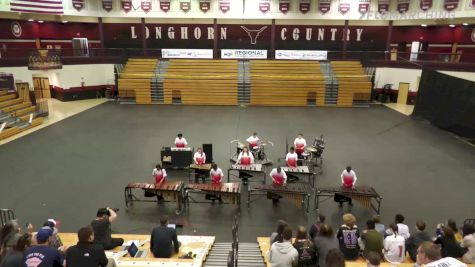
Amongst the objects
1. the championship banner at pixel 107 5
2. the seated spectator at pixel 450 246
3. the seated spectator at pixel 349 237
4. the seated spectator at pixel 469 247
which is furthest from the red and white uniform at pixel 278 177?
the championship banner at pixel 107 5

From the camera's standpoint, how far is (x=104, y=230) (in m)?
7.38

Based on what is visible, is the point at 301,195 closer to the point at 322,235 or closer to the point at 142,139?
the point at 322,235

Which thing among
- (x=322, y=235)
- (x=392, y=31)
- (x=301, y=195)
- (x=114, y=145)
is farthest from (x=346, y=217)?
(x=392, y=31)

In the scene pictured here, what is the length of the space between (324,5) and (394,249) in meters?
24.6

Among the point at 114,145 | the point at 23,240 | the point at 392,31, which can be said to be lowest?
the point at 114,145

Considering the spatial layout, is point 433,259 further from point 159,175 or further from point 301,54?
point 301,54

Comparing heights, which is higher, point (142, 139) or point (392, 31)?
point (392, 31)

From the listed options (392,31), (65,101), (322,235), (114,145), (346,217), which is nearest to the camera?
(322,235)

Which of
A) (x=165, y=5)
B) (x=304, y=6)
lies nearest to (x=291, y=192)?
(x=304, y=6)

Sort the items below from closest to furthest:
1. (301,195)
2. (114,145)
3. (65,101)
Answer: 1. (301,195)
2. (114,145)
3. (65,101)

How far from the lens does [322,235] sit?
628 cm

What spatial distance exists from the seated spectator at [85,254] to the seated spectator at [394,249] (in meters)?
5.30

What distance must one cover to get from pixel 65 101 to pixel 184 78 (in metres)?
9.42

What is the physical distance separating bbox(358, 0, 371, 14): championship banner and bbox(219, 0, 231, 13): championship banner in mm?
10254
